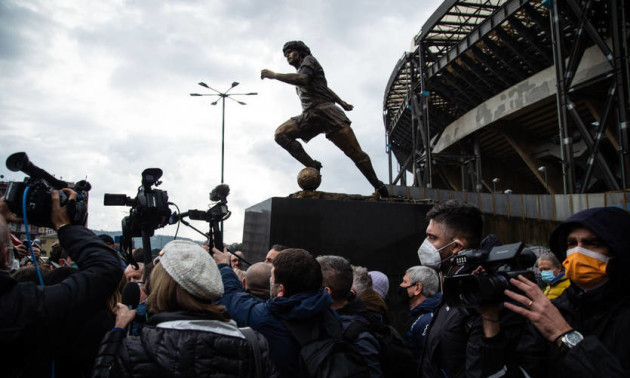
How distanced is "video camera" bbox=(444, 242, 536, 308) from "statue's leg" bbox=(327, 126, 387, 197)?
5.23 m

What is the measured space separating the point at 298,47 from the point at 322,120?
1148mm

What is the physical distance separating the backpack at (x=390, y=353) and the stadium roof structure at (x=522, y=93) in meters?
16.0

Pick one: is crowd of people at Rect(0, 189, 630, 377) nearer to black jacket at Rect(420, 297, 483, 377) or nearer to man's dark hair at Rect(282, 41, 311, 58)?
black jacket at Rect(420, 297, 483, 377)

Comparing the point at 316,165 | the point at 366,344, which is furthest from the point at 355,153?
the point at 366,344

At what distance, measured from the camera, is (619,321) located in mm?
1796

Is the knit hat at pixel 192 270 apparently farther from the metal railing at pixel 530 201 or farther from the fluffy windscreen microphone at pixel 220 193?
the metal railing at pixel 530 201

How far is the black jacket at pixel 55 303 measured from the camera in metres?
1.49

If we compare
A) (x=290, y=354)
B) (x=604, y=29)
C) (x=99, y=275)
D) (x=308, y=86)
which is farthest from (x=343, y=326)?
(x=604, y=29)

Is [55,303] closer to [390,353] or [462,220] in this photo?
[390,353]

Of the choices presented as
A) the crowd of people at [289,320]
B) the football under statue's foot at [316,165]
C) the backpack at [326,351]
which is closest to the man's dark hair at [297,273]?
the crowd of people at [289,320]

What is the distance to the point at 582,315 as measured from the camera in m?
1.97

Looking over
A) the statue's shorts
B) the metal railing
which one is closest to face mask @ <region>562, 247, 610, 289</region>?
the statue's shorts

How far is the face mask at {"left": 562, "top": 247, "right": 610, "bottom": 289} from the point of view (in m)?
1.94

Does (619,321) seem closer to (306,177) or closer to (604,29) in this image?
(306,177)
